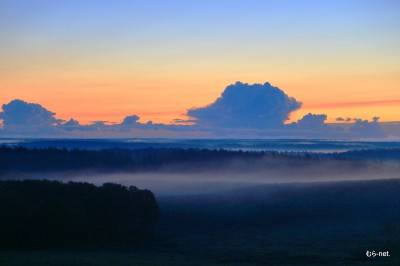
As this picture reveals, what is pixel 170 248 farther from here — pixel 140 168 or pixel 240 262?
pixel 140 168

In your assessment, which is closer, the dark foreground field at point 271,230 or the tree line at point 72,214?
the dark foreground field at point 271,230

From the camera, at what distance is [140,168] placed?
192125 millimetres

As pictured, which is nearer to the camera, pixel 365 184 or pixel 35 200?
pixel 35 200

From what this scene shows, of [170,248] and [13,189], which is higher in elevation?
[13,189]

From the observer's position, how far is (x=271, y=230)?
64875 mm

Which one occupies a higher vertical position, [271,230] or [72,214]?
[72,214]

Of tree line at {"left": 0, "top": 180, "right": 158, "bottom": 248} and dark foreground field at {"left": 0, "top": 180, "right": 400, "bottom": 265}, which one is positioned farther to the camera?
→ tree line at {"left": 0, "top": 180, "right": 158, "bottom": 248}

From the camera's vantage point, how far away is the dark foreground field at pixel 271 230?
44.0 metres

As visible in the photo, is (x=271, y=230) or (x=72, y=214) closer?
(x=72, y=214)

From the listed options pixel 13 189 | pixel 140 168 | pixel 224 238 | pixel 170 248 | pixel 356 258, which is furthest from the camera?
pixel 140 168

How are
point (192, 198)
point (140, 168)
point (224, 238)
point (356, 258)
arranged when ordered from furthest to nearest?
point (140, 168) < point (192, 198) < point (224, 238) < point (356, 258)

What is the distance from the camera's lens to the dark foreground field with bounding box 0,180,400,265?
44031 mm

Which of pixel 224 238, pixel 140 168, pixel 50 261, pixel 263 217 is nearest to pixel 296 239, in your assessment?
pixel 224 238

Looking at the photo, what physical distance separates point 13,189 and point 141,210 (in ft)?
45.3
